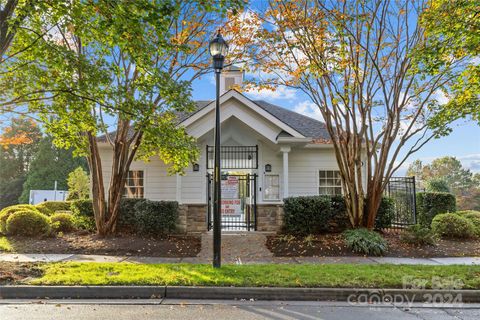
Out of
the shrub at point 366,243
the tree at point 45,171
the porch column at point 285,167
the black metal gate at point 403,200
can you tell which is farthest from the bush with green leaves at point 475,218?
the tree at point 45,171

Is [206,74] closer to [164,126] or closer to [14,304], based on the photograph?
[164,126]

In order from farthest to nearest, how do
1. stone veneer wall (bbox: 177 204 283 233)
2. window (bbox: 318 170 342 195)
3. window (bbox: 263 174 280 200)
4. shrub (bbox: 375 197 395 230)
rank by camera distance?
window (bbox: 318 170 342 195) → window (bbox: 263 174 280 200) → stone veneer wall (bbox: 177 204 283 233) → shrub (bbox: 375 197 395 230)

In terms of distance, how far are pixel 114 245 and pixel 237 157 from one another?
A: 19.0ft

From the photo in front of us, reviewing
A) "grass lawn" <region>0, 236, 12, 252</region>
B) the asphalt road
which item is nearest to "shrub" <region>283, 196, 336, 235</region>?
the asphalt road

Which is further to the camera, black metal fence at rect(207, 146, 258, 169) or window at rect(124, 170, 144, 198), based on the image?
window at rect(124, 170, 144, 198)

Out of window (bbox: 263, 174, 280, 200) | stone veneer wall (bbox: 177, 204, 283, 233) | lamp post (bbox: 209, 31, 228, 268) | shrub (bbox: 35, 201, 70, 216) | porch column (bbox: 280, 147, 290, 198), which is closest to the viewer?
lamp post (bbox: 209, 31, 228, 268)

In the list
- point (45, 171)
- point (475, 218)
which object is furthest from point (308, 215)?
point (45, 171)

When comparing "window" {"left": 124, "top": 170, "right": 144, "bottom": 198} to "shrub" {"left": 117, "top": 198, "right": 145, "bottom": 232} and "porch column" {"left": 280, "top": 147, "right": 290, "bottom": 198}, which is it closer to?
"shrub" {"left": 117, "top": 198, "right": 145, "bottom": 232}

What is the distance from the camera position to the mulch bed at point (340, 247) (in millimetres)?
8742

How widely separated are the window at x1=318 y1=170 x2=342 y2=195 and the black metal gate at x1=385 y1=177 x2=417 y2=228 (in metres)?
1.94

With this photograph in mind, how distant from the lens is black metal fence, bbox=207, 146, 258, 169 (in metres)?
13.0

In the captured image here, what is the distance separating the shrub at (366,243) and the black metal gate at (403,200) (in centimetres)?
386

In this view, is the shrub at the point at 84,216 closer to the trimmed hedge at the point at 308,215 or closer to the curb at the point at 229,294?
the curb at the point at 229,294

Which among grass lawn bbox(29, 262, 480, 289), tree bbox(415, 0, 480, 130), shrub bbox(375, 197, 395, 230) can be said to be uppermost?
tree bbox(415, 0, 480, 130)
